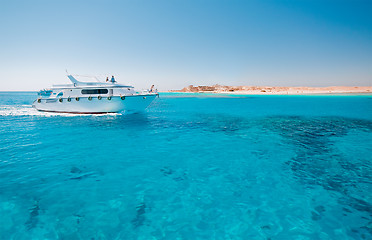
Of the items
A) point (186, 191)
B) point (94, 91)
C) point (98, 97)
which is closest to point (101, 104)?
point (98, 97)

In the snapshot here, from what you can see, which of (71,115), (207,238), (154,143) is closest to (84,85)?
(71,115)

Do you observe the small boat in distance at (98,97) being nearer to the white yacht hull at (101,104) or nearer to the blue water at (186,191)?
the white yacht hull at (101,104)

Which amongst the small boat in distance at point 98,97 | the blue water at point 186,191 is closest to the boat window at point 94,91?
the small boat in distance at point 98,97

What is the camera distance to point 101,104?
25.0 m

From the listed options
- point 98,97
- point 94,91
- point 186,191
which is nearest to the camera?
point 186,191

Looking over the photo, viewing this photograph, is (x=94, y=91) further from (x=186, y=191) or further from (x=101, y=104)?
(x=186, y=191)

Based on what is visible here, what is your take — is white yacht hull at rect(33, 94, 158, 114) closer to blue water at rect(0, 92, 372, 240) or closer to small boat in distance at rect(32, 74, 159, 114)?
small boat in distance at rect(32, 74, 159, 114)

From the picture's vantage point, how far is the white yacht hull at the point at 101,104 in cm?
2445

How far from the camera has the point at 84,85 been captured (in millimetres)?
24312

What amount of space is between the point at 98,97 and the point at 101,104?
1.16m

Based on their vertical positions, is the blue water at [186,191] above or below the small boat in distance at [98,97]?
below

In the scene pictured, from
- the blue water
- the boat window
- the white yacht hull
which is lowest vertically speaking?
the blue water

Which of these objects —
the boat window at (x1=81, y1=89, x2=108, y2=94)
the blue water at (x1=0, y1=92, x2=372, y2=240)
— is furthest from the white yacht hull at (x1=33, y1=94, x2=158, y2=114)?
the blue water at (x1=0, y1=92, x2=372, y2=240)

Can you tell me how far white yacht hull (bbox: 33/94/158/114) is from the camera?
2445 cm
